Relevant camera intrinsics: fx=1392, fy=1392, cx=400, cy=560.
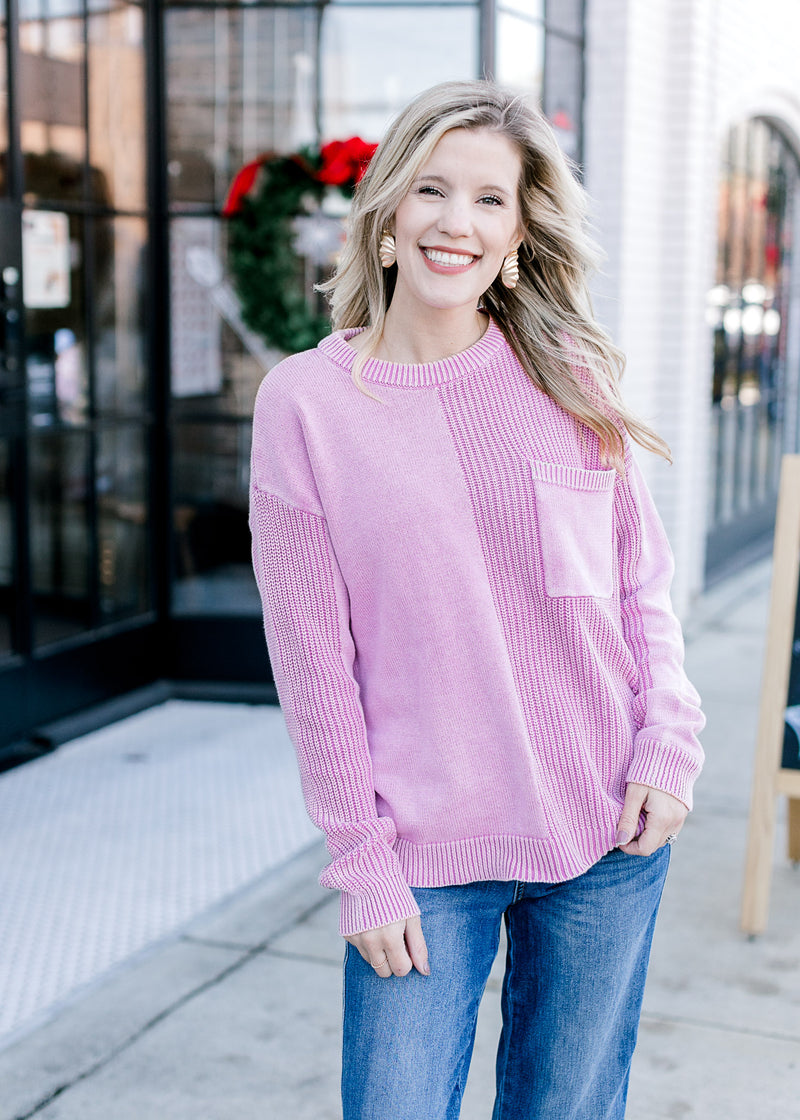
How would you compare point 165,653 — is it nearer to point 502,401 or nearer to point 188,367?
point 188,367

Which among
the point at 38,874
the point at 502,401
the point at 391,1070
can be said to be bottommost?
the point at 38,874

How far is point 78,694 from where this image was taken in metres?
5.11

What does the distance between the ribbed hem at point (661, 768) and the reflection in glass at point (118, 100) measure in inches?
155

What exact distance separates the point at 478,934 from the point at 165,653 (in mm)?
4030

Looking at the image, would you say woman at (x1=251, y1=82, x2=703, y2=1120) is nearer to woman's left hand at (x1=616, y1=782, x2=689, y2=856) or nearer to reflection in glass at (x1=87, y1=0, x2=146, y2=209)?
woman's left hand at (x1=616, y1=782, x2=689, y2=856)

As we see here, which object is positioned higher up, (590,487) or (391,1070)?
(590,487)

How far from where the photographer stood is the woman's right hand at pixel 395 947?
1650mm

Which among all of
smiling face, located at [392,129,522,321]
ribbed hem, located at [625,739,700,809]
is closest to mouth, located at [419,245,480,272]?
smiling face, located at [392,129,522,321]

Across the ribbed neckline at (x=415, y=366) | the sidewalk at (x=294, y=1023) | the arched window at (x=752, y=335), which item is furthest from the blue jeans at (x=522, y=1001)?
the arched window at (x=752, y=335)

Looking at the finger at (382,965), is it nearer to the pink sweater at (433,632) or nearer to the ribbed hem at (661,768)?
the pink sweater at (433,632)

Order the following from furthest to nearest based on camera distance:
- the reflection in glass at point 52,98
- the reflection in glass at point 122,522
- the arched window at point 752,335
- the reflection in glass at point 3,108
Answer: the arched window at point 752,335
the reflection in glass at point 122,522
the reflection in glass at point 52,98
the reflection in glass at point 3,108

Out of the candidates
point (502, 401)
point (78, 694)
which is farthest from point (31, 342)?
point (502, 401)

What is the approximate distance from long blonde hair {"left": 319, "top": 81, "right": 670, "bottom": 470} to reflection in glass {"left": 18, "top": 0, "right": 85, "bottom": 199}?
10.3 feet

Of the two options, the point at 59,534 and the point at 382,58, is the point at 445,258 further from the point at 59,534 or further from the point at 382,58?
the point at 382,58
